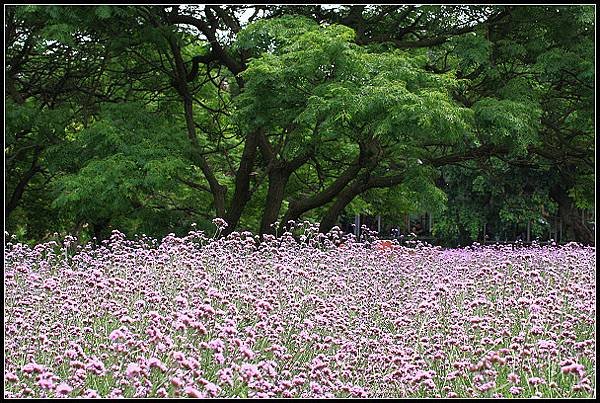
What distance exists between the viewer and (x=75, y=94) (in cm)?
1146

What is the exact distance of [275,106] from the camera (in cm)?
833

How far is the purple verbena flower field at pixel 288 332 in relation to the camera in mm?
3438

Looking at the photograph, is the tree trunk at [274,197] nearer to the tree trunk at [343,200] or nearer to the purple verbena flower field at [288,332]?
the tree trunk at [343,200]

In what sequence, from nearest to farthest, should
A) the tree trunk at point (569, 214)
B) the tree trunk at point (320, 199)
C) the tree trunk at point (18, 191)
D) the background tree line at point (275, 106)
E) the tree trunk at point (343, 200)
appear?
the background tree line at point (275, 106), the tree trunk at point (343, 200), the tree trunk at point (320, 199), the tree trunk at point (18, 191), the tree trunk at point (569, 214)

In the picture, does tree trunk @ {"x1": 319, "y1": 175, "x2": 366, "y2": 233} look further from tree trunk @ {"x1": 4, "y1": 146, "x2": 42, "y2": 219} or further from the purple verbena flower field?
the purple verbena flower field

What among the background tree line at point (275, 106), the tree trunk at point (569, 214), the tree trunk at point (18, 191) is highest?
the background tree line at point (275, 106)

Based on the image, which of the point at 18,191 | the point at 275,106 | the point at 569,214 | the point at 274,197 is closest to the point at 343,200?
the point at 274,197

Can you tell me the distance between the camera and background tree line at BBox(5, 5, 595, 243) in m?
7.91

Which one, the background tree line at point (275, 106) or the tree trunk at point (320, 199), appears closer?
the background tree line at point (275, 106)

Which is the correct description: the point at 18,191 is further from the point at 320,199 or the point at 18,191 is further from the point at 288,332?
the point at 288,332

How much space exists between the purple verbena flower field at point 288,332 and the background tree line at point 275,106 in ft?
7.08

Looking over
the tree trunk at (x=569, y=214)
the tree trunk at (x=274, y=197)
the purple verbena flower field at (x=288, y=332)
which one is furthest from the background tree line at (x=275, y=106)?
the tree trunk at (x=569, y=214)

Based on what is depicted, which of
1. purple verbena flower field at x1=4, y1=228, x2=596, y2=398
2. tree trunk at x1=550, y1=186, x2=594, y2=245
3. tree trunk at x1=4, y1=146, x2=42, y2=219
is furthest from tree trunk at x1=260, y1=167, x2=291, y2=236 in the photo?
tree trunk at x1=550, y1=186, x2=594, y2=245

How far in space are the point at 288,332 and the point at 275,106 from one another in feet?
14.1
